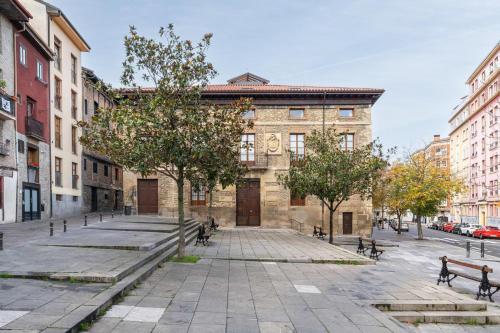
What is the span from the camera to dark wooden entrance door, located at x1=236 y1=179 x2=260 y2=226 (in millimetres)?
31234

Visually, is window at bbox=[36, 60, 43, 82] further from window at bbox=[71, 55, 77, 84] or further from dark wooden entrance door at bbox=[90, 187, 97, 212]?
dark wooden entrance door at bbox=[90, 187, 97, 212]

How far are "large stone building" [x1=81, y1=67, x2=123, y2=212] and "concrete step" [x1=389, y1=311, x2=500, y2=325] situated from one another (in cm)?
2749

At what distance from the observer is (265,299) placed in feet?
26.4

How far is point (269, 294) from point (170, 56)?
713 cm

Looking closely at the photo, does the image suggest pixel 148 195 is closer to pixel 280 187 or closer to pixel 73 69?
pixel 280 187

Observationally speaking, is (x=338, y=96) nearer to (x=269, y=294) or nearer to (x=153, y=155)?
(x=153, y=155)

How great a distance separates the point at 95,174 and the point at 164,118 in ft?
90.9

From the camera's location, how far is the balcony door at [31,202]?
23.8 m

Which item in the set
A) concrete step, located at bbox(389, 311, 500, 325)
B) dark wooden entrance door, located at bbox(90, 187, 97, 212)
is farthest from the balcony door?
concrete step, located at bbox(389, 311, 500, 325)

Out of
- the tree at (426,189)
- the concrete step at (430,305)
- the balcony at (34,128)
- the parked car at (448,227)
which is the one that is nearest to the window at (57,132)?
the balcony at (34,128)

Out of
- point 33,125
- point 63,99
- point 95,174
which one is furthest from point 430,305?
point 95,174

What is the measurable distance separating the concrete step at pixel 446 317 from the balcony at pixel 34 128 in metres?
22.7

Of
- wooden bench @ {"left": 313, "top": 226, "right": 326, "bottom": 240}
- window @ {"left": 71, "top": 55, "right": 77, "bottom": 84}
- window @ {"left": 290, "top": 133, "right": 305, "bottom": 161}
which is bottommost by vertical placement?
wooden bench @ {"left": 313, "top": 226, "right": 326, "bottom": 240}

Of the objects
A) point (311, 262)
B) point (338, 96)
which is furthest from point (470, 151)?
point (311, 262)
